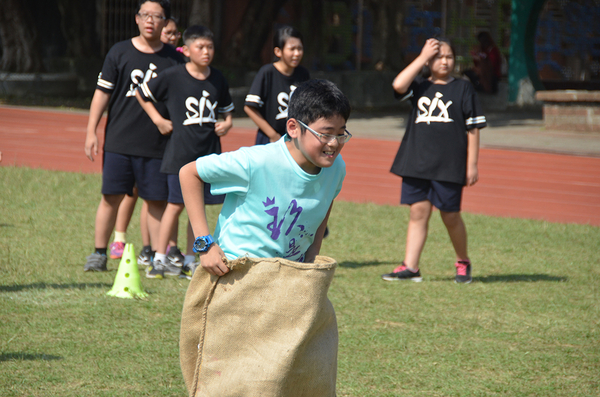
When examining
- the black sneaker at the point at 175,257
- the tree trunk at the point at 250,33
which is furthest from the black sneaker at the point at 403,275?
the tree trunk at the point at 250,33

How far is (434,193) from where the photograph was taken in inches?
221

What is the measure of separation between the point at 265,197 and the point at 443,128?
3.17 metres

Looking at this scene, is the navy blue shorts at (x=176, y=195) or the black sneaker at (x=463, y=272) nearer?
the navy blue shorts at (x=176, y=195)

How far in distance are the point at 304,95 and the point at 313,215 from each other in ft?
1.48

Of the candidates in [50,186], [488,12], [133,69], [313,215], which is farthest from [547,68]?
[313,215]

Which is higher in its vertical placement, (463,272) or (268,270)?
(268,270)

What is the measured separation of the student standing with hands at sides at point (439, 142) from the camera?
5.47 meters

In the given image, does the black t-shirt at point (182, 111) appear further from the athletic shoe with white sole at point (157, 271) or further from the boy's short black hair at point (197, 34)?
the athletic shoe with white sole at point (157, 271)

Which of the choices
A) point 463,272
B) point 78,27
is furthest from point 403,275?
point 78,27

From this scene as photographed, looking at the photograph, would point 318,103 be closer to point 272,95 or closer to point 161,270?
point 161,270

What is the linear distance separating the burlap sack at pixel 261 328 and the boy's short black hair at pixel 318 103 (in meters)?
0.52

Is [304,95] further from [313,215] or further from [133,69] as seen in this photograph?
[133,69]

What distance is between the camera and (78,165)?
11.5m

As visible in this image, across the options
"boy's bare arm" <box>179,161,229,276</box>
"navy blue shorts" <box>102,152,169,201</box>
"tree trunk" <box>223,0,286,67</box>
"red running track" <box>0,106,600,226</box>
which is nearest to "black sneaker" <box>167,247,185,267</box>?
"navy blue shorts" <box>102,152,169,201</box>
